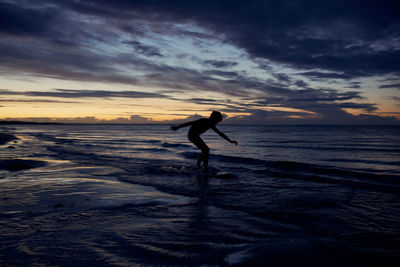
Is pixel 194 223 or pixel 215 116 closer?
pixel 194 223

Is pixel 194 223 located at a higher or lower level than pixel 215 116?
lower

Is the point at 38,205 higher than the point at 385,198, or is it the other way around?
the point at 385,198

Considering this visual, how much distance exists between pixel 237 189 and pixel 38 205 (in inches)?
179

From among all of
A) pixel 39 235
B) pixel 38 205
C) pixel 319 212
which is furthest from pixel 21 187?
pixel 319 212

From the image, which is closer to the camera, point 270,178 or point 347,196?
point 347,196

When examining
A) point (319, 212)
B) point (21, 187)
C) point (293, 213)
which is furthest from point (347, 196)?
point (21, 187)

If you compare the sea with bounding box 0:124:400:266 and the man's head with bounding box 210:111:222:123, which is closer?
the sea with bounding box 0:124:400:266

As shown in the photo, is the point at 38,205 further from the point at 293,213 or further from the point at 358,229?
the point at 358,229

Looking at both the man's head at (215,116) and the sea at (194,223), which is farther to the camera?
the man's head at (215,116)

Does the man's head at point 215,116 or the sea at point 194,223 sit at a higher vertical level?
the man's head at point 215,116

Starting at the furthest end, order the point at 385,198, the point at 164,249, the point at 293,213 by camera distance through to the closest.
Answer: the point at 385,198
the point at 293,213
the point at 164,249

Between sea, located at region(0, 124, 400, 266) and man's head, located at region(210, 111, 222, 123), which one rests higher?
man's head, located at region(210, 111, 222, 123)

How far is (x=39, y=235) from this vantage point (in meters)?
3.28

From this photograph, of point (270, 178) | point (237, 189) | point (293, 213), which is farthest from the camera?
point (270, 178)
